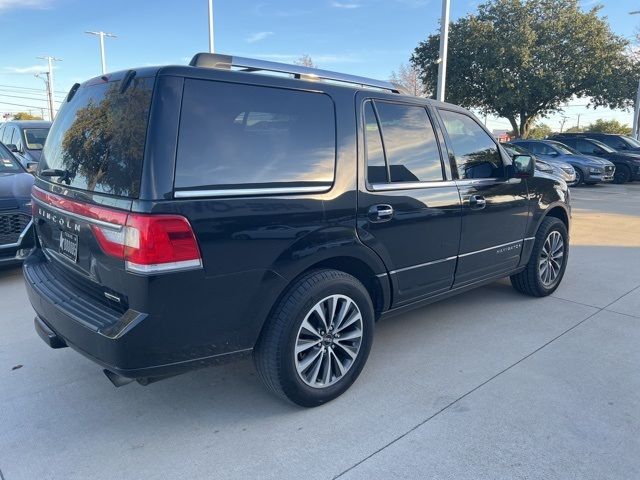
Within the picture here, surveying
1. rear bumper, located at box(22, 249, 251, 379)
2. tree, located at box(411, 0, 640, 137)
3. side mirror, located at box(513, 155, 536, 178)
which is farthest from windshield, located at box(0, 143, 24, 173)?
tree, located at box(411, 0, 640, 137)

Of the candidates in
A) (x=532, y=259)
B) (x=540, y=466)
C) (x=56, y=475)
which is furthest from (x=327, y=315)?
(x=532, y=259)

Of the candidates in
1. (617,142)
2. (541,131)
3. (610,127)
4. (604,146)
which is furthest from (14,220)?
(541,131)

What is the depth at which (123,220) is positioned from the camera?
7.66ft

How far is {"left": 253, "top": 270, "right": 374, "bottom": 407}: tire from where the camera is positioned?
9.02 ft

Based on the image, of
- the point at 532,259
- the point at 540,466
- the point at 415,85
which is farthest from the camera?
the point at 415,85

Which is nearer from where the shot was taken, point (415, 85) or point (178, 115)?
point (178, 115)

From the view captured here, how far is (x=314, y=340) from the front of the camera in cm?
294

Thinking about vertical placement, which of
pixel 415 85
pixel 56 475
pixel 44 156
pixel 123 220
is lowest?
pixel 56 475

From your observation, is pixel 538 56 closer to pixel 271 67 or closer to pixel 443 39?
pixel 443 39

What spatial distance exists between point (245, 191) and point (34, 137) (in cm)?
987

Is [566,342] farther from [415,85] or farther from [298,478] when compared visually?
[415,85]

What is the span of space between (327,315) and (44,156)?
216 centimetres

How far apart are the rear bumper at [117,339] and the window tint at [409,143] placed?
5.26ft

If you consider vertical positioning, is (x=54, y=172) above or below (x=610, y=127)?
below
